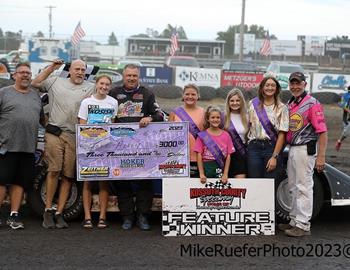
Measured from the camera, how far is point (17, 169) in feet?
21.4

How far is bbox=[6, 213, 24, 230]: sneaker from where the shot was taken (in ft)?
21.0

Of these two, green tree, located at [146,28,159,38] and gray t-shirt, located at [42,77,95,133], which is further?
green tree, located at [146,28,159,38]

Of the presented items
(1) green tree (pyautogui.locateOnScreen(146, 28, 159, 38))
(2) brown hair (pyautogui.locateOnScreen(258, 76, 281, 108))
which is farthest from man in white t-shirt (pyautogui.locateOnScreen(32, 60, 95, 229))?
(1) green tree (pyautogui.locateOnScreen(146, 28, 159, 38))

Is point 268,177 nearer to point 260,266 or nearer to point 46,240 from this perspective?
point 260,266

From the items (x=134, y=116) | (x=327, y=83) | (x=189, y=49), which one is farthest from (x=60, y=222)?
(x=189, y=49)

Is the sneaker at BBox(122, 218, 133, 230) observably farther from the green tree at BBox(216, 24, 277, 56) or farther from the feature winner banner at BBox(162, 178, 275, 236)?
the green tree at BBox(216, 24, 277, 56)

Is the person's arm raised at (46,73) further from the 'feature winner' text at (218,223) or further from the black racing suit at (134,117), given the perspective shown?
the 'feature winner' text at (218,223)

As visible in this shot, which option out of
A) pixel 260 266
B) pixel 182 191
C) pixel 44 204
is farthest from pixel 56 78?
pixel 260 266

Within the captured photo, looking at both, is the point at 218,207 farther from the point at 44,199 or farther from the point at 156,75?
the point at 156,75

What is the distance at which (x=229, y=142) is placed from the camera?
6410 mm

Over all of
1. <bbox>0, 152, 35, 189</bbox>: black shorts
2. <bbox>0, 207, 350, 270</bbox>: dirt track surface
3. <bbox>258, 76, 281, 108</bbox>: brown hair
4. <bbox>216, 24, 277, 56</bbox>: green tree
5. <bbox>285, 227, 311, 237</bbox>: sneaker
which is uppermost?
<bbox>216, 24, 277, 56</bbox>: green tree

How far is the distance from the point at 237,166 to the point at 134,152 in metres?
1.12

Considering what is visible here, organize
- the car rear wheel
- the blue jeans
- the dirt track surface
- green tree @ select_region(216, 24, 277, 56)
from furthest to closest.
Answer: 1. green tree @ select_region(216, 24, 277, 56)
2. the car rear wheel
3. the blue jeans
4. the dirt track surface

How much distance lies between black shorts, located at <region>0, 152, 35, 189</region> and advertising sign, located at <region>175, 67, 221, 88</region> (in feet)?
75.5
